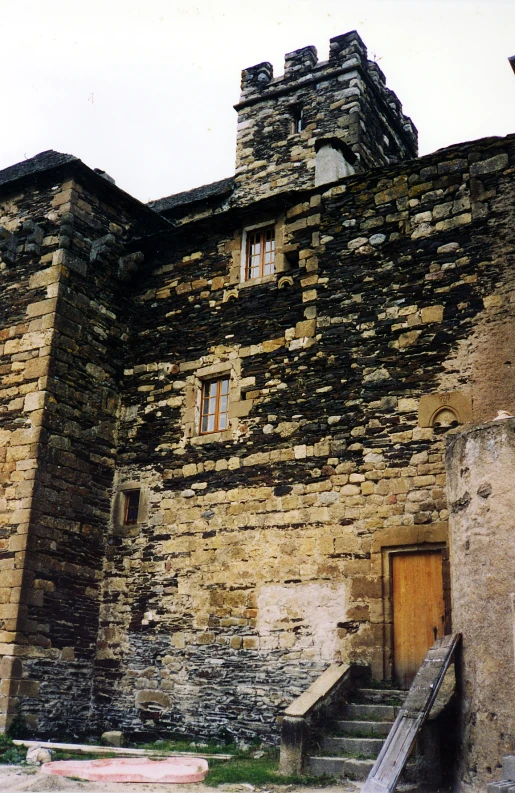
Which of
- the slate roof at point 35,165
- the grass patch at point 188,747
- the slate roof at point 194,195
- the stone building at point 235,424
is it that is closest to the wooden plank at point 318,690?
the stone building at point 235,424

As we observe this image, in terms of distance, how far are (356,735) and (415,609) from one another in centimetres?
154

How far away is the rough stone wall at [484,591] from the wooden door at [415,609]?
6.39 ft

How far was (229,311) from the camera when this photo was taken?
35.1 feet

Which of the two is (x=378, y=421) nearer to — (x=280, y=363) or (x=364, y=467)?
(x=364, y=467)

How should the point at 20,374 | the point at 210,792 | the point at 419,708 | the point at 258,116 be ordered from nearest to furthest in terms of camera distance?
the point at 419,708, the point at 210,792, the point at 20,374, the point at 258,116

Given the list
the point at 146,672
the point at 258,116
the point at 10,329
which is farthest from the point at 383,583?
the point at 258,116

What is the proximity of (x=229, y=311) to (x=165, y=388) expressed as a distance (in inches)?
54.1

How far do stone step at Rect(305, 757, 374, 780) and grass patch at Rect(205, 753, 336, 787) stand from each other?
10 centimetres

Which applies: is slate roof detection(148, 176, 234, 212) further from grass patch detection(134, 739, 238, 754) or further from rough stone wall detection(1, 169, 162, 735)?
grass patch detection(134, 739, 238, 754)

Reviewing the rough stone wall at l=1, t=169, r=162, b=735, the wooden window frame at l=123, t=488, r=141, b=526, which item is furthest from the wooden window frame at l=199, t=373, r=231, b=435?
the rough stone wall at l=1, t=169, r=162, b=735

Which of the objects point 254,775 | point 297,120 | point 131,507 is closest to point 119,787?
point 254,775

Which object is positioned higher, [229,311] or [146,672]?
[229,311]

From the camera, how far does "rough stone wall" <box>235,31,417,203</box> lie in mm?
13555

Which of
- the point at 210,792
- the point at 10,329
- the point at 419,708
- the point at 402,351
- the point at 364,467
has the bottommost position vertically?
the point at 210,792
